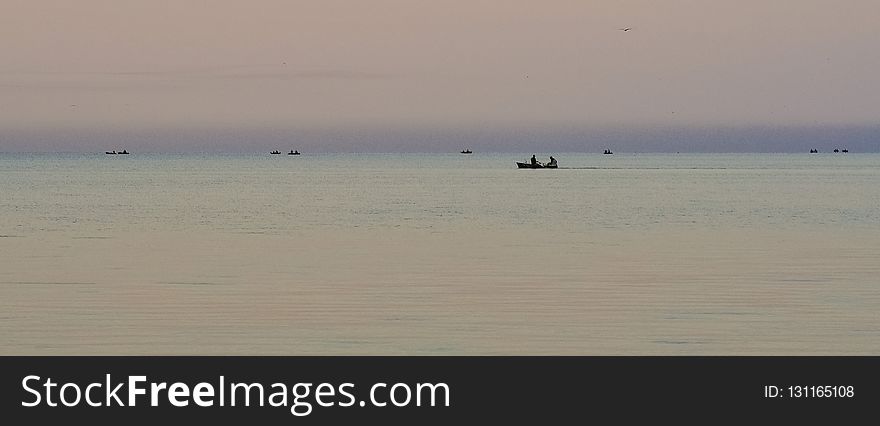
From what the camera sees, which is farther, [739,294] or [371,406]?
[739,294]

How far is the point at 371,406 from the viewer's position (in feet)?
40.8

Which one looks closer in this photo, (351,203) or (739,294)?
(739,294)

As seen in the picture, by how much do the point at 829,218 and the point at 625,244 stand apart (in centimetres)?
1537

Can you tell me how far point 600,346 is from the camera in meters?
16.7

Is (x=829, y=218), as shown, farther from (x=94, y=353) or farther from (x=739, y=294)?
(x=94, y=353)

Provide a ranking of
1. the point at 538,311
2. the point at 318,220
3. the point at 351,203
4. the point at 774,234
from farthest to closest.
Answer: the point at 351,203 < the point at 318,220 < the point at 774,234 < the point at 538,311

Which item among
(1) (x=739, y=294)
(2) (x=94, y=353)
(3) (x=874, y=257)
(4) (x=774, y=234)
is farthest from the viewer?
(4) (x=774, y=234)

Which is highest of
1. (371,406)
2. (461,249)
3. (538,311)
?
(461,249)

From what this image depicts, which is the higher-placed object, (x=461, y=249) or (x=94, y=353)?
(x=461, y=249)

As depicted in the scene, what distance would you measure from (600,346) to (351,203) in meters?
44.0

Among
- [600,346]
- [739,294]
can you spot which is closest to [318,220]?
[739,294]

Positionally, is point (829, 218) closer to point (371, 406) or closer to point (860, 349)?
point (860, 349)

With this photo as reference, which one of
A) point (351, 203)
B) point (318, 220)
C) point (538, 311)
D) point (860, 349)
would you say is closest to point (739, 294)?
point (538, 311)

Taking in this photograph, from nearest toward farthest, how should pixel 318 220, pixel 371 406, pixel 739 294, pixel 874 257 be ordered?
1. pixel 371 406
2. pixel 739 294
3. pixel 874 257
4. pixel 318 220
